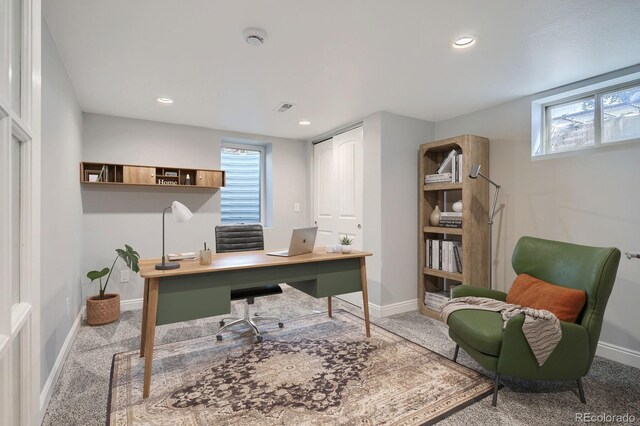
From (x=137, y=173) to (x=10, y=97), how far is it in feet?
9.72

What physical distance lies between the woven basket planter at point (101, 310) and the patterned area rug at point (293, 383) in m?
0.91

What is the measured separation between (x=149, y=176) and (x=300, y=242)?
2.15 m

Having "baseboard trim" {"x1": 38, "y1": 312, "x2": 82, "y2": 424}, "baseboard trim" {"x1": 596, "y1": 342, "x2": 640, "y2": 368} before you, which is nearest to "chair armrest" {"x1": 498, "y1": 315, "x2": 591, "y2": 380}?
"baseboard trim" {"x1": 596, "y1": 342, "x2": 640, "y2": 368}

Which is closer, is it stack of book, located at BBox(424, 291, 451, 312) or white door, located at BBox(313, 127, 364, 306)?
stack of book, located at BBox(424, 291, 451, 312)

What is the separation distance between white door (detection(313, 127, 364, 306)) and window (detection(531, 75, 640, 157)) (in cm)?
179

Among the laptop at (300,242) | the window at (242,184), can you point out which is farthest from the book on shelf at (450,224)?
the window at (242,184)

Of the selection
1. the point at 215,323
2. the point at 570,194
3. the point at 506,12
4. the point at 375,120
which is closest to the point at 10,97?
the point at 506,12

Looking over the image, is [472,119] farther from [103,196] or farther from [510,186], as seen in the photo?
[103,196]

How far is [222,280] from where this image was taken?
223cm

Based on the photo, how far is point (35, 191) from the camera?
1072 millimetres

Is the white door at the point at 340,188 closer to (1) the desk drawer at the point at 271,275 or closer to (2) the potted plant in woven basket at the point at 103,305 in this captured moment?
(1) the desk drawer at the point at 271,275

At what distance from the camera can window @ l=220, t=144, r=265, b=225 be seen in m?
4.61

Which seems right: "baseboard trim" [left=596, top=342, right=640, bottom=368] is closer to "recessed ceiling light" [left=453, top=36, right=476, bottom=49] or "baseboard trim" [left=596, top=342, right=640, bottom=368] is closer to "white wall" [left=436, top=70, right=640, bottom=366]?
"white wall" [left=436, top=70, right=640, bottom=366]

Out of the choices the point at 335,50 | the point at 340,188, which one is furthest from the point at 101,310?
the point at 335,50
